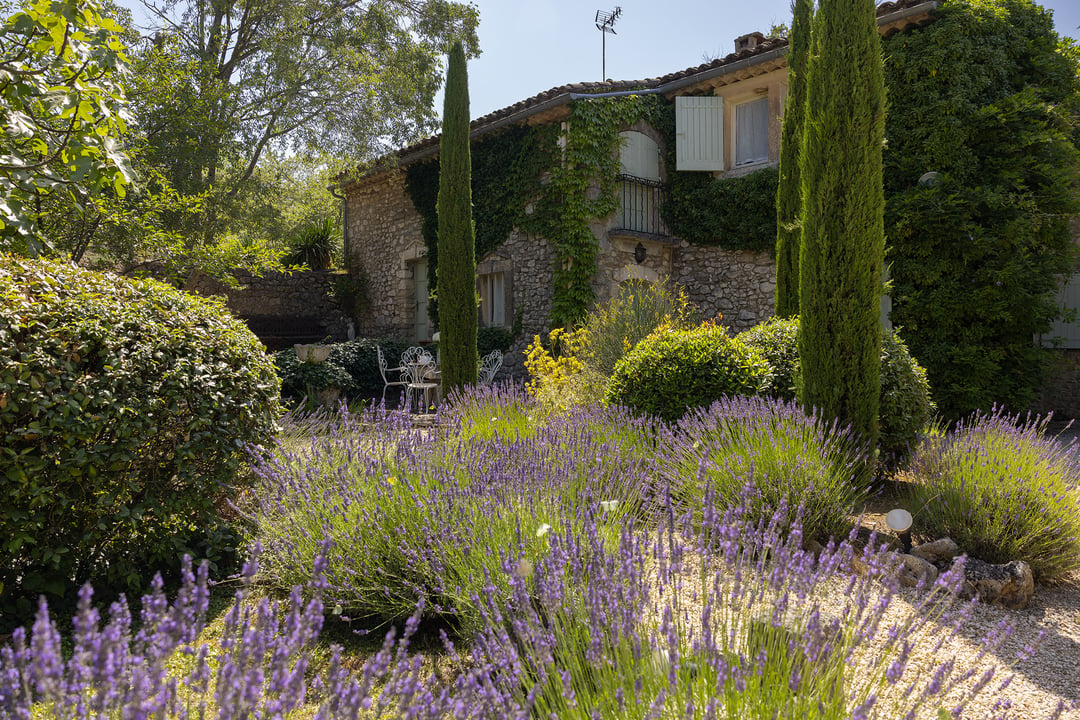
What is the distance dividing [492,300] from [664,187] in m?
3.59

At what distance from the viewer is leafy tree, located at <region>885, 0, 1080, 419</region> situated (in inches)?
301

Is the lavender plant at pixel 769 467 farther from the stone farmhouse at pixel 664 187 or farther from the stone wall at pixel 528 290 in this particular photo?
the stone wall at pixel 528 290

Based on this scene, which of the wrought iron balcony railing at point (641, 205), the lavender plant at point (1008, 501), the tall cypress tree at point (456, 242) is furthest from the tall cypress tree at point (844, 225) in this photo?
the wrought iron balcony railing at point (641, 205)

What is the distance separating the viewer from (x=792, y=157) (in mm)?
7645

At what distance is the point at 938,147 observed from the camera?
26.0ft

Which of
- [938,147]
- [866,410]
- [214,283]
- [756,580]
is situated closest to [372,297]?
[214,283]

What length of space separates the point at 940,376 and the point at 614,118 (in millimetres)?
5987

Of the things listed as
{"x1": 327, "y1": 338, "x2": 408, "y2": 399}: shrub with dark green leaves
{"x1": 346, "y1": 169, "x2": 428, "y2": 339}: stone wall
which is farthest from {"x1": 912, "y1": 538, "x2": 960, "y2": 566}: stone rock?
{"x1": 346, "y1": 169, "x2": 428, "y2": 339}: stone wall

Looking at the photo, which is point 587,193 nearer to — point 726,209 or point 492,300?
point 726,209

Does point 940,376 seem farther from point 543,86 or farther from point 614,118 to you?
point 543,86

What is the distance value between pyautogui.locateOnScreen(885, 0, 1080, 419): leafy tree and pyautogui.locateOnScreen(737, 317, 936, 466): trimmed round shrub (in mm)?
3344

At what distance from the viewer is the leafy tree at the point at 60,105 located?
2.80 meters

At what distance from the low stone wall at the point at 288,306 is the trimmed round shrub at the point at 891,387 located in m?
10.5

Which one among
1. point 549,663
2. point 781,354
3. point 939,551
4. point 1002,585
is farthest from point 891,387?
point 549,663
